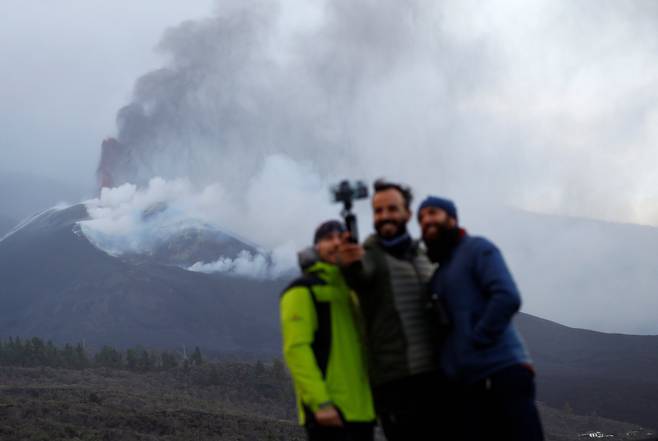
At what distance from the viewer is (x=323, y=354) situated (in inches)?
168

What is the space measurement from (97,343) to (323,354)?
338 feet

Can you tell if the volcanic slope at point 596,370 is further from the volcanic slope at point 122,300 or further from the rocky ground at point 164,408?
the volcanic slope at point 122,300

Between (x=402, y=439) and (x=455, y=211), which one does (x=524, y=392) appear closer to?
(x=402, y=439)

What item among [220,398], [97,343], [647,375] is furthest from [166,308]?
[220,398]

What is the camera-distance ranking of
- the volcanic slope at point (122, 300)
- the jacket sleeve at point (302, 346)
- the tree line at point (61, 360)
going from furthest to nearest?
1. the volcanic slope at point (122, 300)
2. the tree line at point (61, 360)
3. the jacket sleeve at point (302, 346)

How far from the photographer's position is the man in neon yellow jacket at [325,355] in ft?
13.6

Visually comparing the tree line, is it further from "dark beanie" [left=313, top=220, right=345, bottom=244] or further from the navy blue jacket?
the navy blue jacket

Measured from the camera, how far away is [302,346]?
4.18 m

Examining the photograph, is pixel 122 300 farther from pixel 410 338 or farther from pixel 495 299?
pixel 495 299

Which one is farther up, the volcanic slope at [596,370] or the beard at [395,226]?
the beard at [395,226]

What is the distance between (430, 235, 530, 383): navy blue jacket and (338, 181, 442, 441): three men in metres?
0.15

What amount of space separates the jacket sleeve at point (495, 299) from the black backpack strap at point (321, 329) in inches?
32.6

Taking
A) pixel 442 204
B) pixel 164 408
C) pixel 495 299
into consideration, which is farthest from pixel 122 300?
pixel 495 299

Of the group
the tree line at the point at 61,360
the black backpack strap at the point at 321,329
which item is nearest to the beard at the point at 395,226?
the black backpack strap at the point at 321,329
